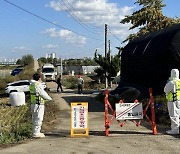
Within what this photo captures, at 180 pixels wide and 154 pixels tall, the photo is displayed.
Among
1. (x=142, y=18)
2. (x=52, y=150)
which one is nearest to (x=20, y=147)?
(x=52, y=150)

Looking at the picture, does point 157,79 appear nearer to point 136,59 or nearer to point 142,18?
point 136,59

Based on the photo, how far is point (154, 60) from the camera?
18.9 m

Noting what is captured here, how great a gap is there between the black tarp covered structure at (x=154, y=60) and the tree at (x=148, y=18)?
1302cm

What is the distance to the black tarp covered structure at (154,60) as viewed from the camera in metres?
17.4

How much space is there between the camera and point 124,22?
40312 millimetres

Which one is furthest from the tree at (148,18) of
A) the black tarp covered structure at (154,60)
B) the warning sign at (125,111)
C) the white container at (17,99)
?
the warning sign at (125,111)

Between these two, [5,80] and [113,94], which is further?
[5,80]

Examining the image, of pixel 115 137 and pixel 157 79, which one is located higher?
pixel 157 79

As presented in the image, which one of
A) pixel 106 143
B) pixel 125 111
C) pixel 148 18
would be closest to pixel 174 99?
pixel 125 111

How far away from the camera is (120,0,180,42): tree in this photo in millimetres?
36875

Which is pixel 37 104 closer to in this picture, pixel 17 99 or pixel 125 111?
pixel 125 111

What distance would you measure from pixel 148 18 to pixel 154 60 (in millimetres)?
19952

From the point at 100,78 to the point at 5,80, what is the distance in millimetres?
12285

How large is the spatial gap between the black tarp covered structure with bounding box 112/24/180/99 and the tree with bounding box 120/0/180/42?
1302 centimetres
